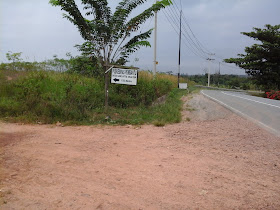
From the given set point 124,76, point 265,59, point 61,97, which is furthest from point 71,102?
point 265,59

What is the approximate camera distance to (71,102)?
8875mm

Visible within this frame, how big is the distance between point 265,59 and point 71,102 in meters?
22.3

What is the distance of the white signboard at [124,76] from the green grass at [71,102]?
3.97 ft

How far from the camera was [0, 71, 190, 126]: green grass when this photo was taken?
796 centimetres

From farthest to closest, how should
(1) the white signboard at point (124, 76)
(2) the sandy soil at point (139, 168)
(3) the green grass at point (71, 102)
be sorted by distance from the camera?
1. (1) the white signboard at point (124, 76)
2. (3) the green grass at point (71, 102)
3. (2) the sandy soil at point (139, 168)

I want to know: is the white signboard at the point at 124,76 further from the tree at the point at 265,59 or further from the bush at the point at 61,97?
the tree at the point at 265,59

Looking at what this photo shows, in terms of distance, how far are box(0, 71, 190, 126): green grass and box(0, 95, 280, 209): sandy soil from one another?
3.50 feet

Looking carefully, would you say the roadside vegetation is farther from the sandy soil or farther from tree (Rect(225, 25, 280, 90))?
tree (Rect(225, 25, 280, 90))

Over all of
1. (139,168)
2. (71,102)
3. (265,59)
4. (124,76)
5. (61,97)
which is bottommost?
(139,168)

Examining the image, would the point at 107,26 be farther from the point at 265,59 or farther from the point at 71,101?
the point at 265,59

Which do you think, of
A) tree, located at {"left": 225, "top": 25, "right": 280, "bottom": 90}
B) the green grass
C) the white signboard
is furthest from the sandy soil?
tree, located at {"left": 225, "top": 25, "right": 280, "bottom": 90}

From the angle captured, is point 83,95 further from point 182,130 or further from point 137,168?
point 137,168

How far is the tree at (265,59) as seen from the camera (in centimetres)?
2377

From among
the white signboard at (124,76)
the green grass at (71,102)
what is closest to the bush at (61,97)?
the green grass at (71,102)
